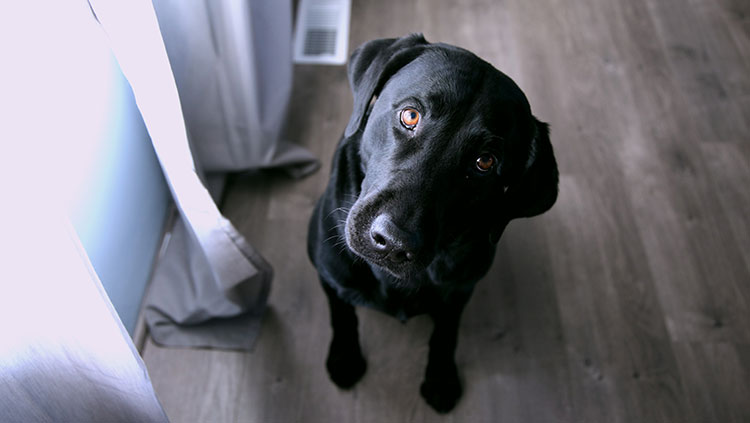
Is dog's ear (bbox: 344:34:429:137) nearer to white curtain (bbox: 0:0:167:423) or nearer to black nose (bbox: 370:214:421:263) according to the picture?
black nose (bbox: 370:214:421:263)

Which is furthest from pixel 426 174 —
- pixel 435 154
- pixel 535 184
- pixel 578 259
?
pixel 578 259

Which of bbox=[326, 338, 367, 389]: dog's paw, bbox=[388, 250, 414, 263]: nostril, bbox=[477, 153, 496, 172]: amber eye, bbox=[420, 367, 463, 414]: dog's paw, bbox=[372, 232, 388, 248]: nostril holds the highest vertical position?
bbox=[477, 153, 496, 172]: amber eye

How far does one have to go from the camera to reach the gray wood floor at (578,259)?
1.57 meters

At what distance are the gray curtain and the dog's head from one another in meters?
0.42

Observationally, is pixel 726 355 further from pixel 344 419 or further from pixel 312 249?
pixel 312 249

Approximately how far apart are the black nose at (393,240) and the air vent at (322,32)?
131cm

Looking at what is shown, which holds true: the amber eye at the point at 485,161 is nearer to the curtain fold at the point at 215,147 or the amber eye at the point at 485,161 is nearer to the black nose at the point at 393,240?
the black nose at the point at 393,240

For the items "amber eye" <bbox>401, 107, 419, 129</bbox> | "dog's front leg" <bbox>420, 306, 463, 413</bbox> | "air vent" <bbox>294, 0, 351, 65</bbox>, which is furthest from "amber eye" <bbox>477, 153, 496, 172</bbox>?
"air vent" <bbox>294, 0, 351, 65</bbox>

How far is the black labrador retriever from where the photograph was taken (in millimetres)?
1096

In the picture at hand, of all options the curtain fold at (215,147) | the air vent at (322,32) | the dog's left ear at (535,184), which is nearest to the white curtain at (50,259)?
the curtain fold at (215,147)

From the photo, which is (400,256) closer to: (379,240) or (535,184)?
(379,240)

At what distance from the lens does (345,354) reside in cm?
155

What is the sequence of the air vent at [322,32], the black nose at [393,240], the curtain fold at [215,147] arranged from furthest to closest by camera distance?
1. the air vent at [322,32]
2. the curtain fold at [215,147]
3. the black nose at [393,240]

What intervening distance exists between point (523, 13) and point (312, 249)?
155cm
